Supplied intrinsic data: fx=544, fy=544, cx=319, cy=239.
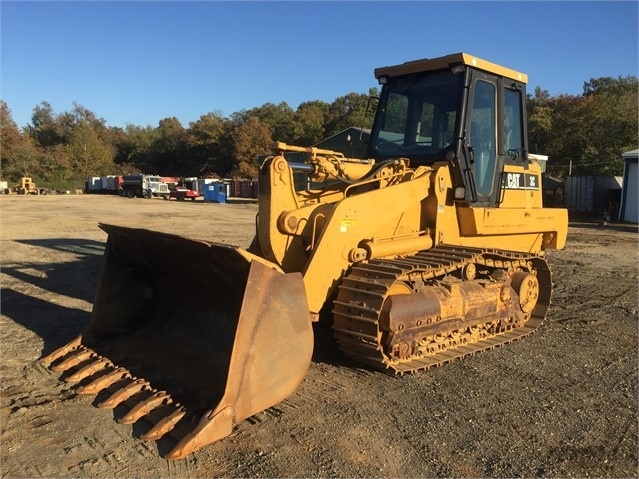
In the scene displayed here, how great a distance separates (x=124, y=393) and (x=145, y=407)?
37cm

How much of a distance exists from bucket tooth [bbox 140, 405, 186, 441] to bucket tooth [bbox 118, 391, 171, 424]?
24 centimetres

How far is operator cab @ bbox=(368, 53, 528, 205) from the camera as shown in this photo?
6164 mm

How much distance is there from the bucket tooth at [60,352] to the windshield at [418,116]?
406 cm

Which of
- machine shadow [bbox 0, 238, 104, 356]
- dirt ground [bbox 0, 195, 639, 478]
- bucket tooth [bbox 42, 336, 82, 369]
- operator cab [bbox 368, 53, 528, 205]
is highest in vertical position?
operator cab [bbox 368, 53, 528, 205]

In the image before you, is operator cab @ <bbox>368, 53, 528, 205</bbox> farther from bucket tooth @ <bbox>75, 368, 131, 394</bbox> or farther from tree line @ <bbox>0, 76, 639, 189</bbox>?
tree line @ <bbox>0, 76, 639, 189</bbox>

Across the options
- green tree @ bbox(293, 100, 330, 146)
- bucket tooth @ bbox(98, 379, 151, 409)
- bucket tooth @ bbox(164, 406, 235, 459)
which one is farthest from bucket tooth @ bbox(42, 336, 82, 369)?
green tree @ bbox(293, 100, 330, 146)

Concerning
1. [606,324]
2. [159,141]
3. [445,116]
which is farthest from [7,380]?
[159,141]

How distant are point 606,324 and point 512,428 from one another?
3916 mm

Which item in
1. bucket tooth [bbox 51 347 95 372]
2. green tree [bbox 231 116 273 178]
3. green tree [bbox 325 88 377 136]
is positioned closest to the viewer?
bucket tooth [bbox 51 347 95 372]

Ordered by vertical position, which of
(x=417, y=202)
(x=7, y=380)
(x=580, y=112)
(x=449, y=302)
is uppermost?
(x=580, y=112)

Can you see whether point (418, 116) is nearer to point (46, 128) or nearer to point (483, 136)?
point (483, 136)

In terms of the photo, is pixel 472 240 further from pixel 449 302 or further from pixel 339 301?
pixel 339 301

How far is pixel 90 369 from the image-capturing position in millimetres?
4816

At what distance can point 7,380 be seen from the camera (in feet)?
15.8
